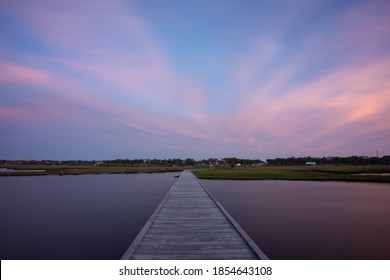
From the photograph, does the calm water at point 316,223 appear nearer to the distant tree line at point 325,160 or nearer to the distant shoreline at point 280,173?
the distant shoreline at point 280,173

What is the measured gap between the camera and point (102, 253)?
9961mm

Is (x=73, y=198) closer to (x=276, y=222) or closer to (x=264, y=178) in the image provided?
(x=276, y=222)

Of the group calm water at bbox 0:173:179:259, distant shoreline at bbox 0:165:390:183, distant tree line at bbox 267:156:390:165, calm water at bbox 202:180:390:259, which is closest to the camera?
calm water at bbox 202:180:390:259

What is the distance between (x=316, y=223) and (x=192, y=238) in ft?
28.7

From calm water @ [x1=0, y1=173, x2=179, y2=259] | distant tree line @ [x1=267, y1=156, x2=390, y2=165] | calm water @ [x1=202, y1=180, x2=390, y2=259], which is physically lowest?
calm water @ [x1=202, y1=180, x2=390, y2=259]

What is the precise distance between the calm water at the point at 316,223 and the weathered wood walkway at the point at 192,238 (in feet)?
7.37

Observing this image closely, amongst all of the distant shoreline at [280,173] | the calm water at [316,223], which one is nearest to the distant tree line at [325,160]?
the distant shoreline at [280,173]

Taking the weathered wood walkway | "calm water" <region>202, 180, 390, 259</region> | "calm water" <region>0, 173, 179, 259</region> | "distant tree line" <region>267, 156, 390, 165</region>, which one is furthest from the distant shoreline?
"distant tree line" <region>267, 156, 390, 165</region>

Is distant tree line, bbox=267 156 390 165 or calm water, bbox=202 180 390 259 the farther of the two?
distant tree line, bbox=267 156 390 165

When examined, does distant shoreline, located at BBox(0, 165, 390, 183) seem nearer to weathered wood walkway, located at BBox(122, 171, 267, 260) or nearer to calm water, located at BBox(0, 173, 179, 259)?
calm water, located at BBox(0, 173, 179, 259)

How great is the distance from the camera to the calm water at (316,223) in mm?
10164

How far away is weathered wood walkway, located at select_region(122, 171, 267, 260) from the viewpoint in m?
6.79

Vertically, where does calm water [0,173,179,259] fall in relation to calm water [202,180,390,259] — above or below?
above

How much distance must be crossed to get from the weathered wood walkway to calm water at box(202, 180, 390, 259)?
2.25 meters
